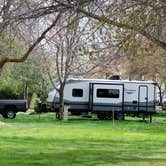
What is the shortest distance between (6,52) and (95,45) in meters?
15.3

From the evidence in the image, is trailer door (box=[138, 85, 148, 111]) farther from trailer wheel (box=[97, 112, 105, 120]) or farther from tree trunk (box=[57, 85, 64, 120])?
tree trunk (box=[57, 85, 64, 120])

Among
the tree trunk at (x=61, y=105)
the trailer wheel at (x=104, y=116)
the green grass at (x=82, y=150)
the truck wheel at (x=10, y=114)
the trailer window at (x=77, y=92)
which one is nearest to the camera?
the green grass at (x=82, y=150)

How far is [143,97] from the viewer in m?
40.8

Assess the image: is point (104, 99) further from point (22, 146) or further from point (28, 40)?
point (22, 146)

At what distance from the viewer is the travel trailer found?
40.5 m

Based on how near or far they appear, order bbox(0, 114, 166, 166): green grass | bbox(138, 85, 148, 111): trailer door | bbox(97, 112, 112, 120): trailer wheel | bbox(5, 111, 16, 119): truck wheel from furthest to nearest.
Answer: bbox(97, 112, 112, 120): trailer wheel → bbox(138, 85, 148, 111): trailer door → bbox(5, 111, 16, 119): truck wheel → bbox(0, 114, 166, 166): green grass

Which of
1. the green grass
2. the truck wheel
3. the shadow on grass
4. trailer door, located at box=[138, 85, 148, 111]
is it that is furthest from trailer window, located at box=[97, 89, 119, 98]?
the shadow on grass

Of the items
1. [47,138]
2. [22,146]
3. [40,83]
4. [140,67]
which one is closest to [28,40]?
[47,138]

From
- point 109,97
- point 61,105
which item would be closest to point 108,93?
point 109,97

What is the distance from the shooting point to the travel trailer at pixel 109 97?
4050cm

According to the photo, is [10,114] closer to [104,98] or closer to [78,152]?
[104,98]

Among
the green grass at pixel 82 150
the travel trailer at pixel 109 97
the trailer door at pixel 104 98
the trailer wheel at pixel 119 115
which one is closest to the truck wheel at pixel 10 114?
the travel trailer at pixel 109 97

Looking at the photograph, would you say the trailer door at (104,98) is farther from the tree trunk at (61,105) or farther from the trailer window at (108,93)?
the tree trunk at (61,105)

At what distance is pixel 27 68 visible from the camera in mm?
52812
